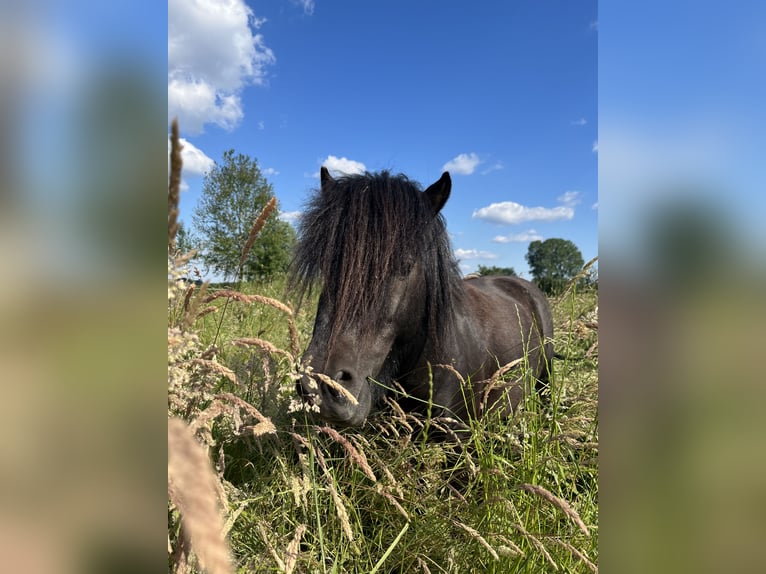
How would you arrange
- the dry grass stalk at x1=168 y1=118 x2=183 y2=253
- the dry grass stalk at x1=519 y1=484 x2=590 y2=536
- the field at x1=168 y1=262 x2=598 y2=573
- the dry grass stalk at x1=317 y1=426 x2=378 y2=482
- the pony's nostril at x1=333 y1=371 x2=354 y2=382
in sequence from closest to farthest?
the dry grass stalk at x1=168 y1=118 x2=183 y2=253 → the dry grass stalk at x1=519 y1=484 x2=590 y2=536 → the field at x1=168 y1=262 x2=598 y2=573 → the dry grass stalk at x1=317 y1=426 x2=378 y2=482 → the pony's nostril at x1=333 y1=371 x2=354 y2=382

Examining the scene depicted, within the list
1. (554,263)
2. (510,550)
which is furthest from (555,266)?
(510,550)

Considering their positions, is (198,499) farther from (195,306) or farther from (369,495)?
(369,495)

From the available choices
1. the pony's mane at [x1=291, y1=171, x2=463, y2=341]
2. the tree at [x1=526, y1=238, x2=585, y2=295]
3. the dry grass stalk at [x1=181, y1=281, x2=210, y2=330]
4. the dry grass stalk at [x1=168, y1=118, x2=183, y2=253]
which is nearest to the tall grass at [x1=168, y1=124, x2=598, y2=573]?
the dry grass stalk at [x1=181, y1=281, x2=210, y2=330]

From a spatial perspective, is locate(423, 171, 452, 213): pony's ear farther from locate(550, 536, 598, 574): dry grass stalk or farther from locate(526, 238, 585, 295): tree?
locate(550, 536, 598, 574): dry grass stalk

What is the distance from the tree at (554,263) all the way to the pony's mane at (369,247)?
778mm

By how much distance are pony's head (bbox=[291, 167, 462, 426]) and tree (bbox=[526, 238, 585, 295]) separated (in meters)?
0.82

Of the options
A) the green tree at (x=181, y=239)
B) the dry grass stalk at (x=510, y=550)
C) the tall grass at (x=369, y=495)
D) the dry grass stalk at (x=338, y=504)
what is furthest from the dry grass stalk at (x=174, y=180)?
the dry grass stalk at (x=510, y=550)

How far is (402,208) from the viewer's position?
2.02m

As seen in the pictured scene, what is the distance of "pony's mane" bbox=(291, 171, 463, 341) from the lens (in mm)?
1769

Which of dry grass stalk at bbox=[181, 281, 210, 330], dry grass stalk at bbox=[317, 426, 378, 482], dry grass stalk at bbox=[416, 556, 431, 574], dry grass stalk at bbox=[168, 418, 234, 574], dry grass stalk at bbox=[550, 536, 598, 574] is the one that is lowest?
dry grass stalk at bbox=[416, 556, 431, 574]

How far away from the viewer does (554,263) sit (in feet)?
16.3
